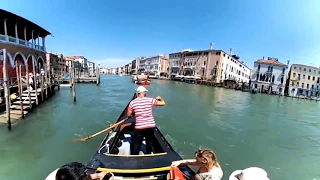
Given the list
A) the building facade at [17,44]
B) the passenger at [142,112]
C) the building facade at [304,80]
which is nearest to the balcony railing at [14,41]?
the building facade at [17,44]

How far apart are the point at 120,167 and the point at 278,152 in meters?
6.13

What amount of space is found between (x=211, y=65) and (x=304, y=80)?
17654 millimetres

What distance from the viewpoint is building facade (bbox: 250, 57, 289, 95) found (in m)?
38.1

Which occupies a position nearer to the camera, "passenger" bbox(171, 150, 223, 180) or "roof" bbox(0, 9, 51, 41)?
"passenger" bbox(171, 150, 223, 180)

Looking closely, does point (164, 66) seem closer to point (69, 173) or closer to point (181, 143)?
point (181, 143)

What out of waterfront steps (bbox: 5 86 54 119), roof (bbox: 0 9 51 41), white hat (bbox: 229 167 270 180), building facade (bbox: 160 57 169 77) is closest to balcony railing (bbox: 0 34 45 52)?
roof (bbox: 0 9 51 41)

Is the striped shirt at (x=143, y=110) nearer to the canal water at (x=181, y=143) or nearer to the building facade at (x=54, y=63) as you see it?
the canal water at (x=181, y=143)

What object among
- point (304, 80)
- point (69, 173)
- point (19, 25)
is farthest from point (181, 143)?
point (304, 80)

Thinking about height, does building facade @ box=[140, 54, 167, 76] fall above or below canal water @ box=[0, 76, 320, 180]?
above

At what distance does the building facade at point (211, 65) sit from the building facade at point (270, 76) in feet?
18.2

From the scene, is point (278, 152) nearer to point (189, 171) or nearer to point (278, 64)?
point (189, 171)

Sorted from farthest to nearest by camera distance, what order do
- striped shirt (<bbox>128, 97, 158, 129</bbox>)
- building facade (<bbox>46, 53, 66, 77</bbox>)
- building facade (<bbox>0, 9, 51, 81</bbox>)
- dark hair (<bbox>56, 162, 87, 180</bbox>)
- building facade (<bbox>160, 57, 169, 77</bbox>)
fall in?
building facade (<bbox>160, 57, 169, 77</bbox>), building facade (<bbox>46, 53, 66, 77</bbox>), building facade (<bbox>0, 9, 51, 81</bbox>), striped shirt (<bbox>128, 97, 158, 129</bbox>), dark hair (<bbox>56, 162, 87, 180</bbox>)

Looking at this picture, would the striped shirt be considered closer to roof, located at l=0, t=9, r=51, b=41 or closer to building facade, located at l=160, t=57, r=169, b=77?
roof, located at l=0, t=9, r=51, b=41

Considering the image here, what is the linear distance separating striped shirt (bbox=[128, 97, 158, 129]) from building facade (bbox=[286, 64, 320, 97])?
144ft
